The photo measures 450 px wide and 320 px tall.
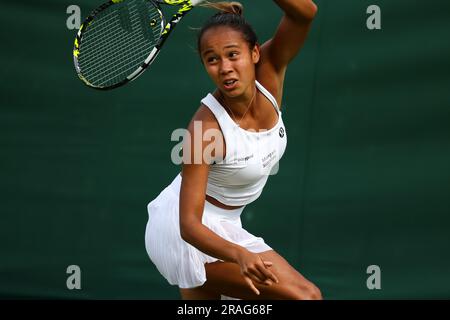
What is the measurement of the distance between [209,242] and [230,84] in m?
0.55

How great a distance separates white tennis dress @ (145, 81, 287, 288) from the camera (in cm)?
329

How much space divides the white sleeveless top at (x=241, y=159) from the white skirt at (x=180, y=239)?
0.08 m

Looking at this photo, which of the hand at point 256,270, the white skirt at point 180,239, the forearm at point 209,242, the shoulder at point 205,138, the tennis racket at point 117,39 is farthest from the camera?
the tennis racket at point 117,39

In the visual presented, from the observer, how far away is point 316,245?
4770 mm

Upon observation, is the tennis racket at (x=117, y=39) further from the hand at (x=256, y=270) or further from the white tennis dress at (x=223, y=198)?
the hand at (x=256, y=270)

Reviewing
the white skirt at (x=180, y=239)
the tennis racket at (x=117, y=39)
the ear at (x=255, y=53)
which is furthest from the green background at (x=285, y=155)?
the ear at (x=255, y=53)

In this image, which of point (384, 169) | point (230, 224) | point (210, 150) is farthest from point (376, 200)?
point (210, 150)

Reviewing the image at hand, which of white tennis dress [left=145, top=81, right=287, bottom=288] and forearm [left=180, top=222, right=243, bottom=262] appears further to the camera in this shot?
white tennis dress [left=145, top=81, right=287, bottom=288]

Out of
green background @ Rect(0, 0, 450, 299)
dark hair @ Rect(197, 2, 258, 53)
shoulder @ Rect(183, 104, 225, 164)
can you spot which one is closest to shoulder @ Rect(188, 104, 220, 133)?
shoulder @ Rect(183, 104, 225, 164)

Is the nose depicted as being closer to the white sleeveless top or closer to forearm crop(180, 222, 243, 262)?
the white sleeveless top

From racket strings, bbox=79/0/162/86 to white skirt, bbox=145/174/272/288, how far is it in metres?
0.54

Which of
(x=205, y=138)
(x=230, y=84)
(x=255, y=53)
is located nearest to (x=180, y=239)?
(x=205, y=138)

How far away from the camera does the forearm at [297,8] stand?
3.25 meters

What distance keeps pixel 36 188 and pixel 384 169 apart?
1.73 m
